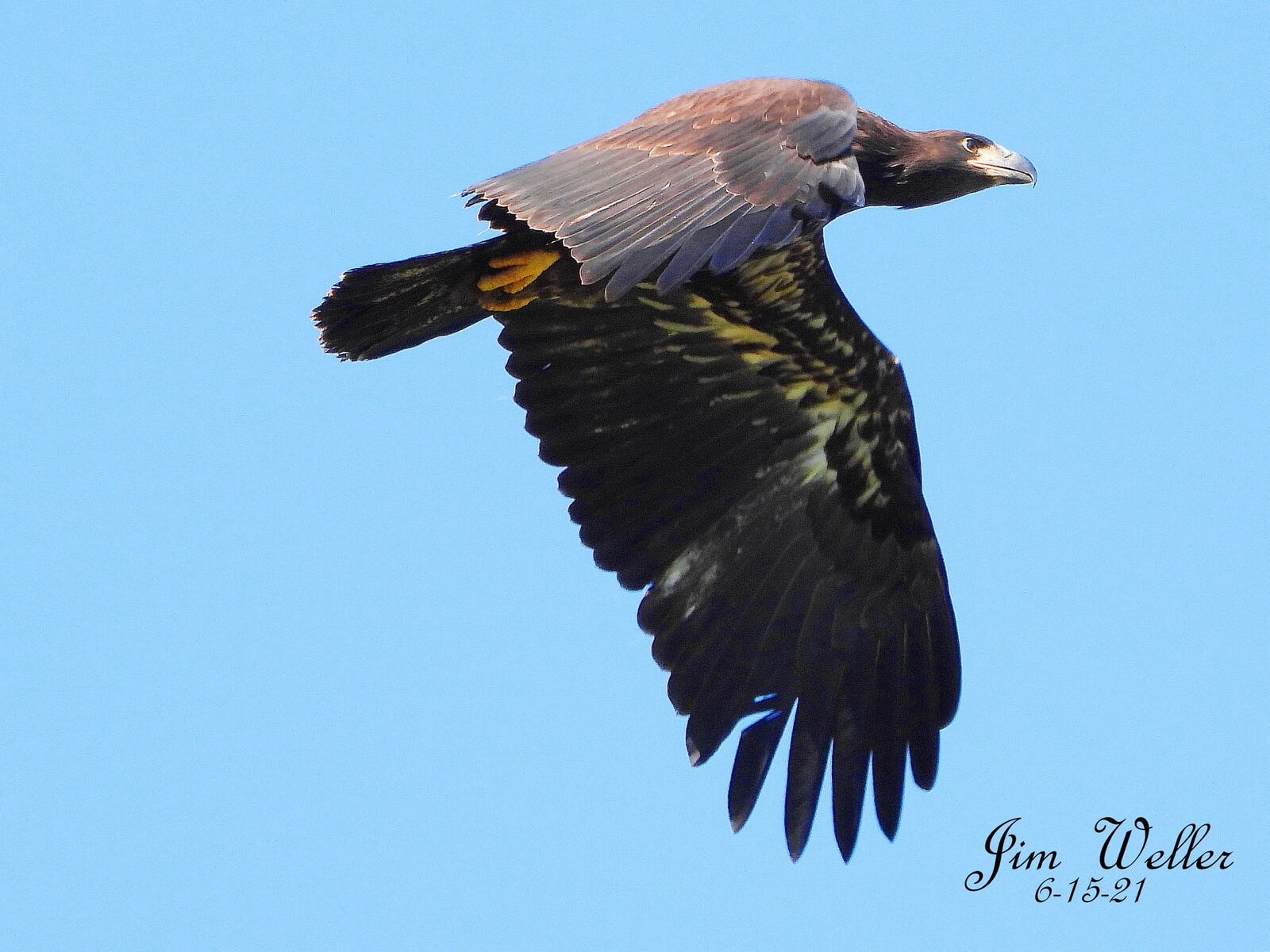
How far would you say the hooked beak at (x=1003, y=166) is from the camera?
797cm

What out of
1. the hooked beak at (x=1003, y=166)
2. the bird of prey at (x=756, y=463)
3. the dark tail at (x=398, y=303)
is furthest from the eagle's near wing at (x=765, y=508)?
the hooked beak at (x=1003, y=166)

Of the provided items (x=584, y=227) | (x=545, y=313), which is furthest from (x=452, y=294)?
(x=584, y=227)

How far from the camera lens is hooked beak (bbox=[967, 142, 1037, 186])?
797 cm

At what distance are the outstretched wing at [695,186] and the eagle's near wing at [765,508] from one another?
1047mm

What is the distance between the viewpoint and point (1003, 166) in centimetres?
800

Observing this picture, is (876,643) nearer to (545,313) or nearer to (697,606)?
(697,606)

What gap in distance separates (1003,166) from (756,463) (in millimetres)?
1638

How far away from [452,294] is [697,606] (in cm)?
167

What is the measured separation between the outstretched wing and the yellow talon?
0.79 metres

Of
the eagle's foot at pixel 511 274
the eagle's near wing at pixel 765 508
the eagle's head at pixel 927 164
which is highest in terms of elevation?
the eagle's head at pixel 927 164

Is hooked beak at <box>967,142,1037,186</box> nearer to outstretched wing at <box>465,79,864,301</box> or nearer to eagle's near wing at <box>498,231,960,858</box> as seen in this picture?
eagle's near wing at <box>498,231,960,858</box>

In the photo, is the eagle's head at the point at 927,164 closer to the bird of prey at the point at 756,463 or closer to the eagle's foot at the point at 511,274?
the bird of prey at the point at 756,463

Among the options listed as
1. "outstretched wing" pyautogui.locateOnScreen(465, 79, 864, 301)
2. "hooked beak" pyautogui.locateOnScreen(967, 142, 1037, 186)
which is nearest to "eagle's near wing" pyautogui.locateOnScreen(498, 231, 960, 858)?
"hooked beak" pyautogui.locateOnScreen(967, 142, 1037, 186)

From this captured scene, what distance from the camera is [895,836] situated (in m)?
7.91
